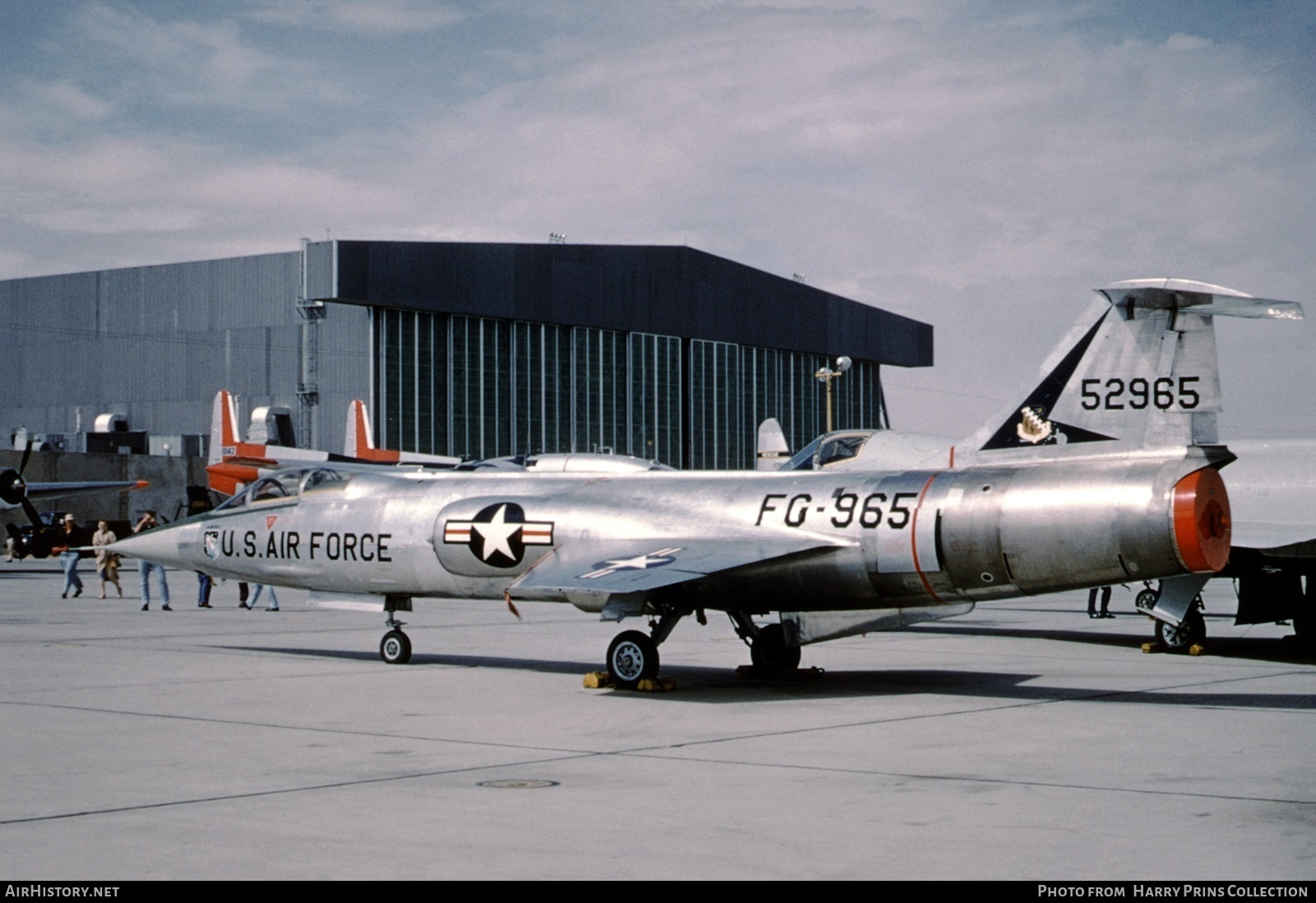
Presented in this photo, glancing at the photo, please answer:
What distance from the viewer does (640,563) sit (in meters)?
15.2

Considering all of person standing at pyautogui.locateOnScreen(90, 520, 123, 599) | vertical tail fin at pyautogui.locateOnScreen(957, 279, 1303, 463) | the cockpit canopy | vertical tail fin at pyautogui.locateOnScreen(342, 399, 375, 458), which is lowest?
person standing at pyautogui.locateOnScreen(90, 520, 123, 599)

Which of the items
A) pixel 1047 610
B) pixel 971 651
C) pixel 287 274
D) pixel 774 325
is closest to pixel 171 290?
pixel 287 274

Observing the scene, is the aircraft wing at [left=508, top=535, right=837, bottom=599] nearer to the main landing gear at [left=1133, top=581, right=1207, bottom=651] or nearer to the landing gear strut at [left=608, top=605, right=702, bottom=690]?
the landing gear strut at [left=608, top=605, right=702, bottom=690]

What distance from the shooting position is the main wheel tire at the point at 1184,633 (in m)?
20.4

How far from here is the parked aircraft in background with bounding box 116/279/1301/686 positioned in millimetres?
13477

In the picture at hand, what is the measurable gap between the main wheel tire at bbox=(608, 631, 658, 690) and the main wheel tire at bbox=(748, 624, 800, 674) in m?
2.00

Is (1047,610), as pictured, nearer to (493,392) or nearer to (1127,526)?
(1127,526)

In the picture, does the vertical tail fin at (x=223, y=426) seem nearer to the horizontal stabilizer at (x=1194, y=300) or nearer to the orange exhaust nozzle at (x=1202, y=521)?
the horizontal stabilizer at (x=1194, y=300)

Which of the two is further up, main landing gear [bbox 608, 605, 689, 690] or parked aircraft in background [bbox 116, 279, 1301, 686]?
parked aircraft in background [bbox 116, 279, 1301, 686]

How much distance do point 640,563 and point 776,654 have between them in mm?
2683

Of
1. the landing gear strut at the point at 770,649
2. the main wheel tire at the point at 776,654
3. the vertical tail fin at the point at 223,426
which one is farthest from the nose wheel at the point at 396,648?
the vertical tail fin at the point at 223,426

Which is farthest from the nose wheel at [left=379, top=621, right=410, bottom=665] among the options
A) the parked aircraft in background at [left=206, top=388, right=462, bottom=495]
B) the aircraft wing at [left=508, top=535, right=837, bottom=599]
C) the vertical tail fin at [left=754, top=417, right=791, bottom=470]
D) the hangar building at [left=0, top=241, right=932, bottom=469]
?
the hangar building at [left=0, top=241, right=932, bottom=469]

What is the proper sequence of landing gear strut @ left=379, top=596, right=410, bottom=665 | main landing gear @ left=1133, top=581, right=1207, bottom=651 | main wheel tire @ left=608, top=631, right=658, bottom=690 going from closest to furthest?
1. main wheel tire @ left=608, top=631, right=658, bottom=690
2. landing gear strut @ left=379, top=596, right=410, bottom=665
3. main landing gear @ left=1133, top=581, right=1207, bottom=651

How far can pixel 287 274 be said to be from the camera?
2702 inches
